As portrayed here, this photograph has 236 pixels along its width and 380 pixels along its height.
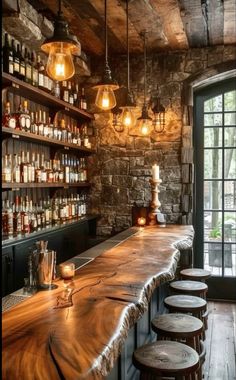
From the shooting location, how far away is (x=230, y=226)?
530 centimetres

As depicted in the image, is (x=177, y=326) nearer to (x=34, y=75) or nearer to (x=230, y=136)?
(x=34, y=75)

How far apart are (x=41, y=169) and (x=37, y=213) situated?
456 mm

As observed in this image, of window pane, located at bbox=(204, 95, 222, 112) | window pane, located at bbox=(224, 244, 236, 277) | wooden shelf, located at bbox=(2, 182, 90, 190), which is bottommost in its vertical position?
window pane, located at bbox=(224, 244, 236, 277)

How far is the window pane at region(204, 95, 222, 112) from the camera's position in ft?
17.5

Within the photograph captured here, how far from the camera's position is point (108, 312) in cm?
166

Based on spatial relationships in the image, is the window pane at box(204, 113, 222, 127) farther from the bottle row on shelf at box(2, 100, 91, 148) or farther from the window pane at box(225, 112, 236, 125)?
the bottle row on shelf at box(2, 100, 91, 148)

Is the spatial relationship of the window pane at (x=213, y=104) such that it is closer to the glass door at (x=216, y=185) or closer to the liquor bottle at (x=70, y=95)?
the glass door at (x=216, y=185)

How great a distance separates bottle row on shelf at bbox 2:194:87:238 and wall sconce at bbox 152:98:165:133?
130cm

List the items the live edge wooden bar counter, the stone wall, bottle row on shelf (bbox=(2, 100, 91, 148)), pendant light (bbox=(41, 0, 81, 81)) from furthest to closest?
the stone wall → bottle row on shelf (bbox=(2, 100, 91, 148)) → pendant light (bbox=(41, 0, 81, 81)) → the live edge wooden bar counter

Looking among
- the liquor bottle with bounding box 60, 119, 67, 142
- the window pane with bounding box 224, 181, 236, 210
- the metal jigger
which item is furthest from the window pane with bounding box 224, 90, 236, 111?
the liquor bottle with bounding box 60, 119, 67, 142

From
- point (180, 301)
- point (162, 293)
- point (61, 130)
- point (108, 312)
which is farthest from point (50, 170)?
point (108, 312)

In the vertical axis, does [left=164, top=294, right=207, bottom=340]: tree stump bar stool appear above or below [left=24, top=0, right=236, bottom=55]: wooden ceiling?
below

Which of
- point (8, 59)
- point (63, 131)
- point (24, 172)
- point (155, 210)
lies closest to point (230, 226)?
point (155, 210)

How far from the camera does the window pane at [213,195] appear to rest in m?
5.34
